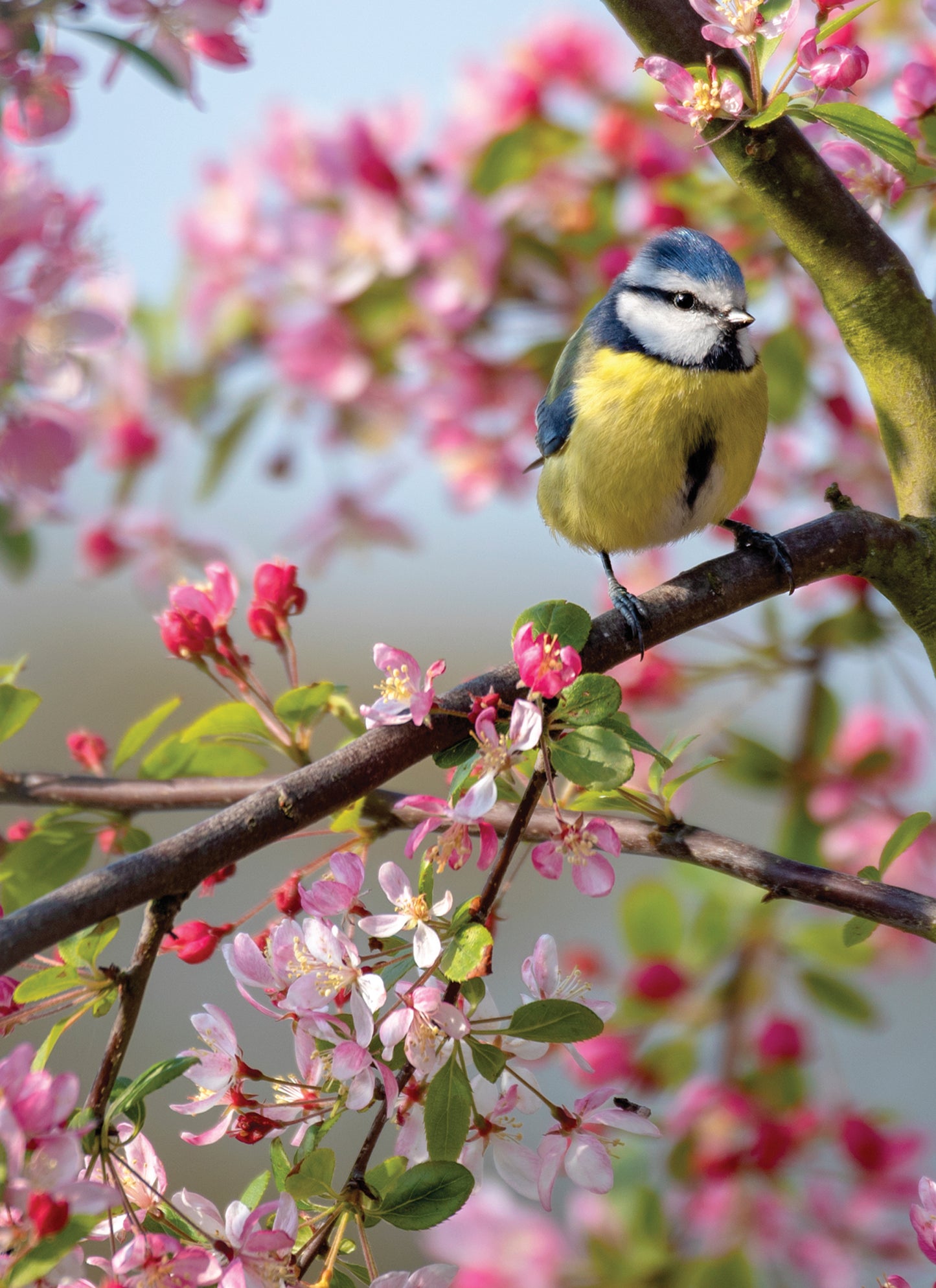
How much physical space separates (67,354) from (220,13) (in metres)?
0.22

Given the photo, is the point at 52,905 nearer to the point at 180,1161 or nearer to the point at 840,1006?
the point at 840,1006

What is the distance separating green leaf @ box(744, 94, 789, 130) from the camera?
0.49 m

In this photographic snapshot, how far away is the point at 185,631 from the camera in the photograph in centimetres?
58

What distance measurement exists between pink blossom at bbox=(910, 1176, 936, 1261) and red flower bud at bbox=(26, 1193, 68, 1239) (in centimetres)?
32

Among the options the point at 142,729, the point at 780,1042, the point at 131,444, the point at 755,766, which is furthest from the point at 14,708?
the point at 131,444

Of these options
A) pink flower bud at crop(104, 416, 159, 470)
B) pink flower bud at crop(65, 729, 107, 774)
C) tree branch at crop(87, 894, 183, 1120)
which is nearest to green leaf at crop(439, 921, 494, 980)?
tree branch at crop(87, 894, 183, 1120)

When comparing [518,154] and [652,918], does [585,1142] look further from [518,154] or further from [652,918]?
[518,154]

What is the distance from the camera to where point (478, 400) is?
1.24 meters

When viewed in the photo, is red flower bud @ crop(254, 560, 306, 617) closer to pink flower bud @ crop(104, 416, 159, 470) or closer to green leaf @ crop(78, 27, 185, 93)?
green leaf @ crop(78, 27, 185, 93)

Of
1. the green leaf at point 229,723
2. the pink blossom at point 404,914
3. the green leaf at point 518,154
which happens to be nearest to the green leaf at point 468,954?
the pink blossom at point 404,914

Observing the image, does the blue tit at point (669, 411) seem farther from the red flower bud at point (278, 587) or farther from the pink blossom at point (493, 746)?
the pink blossom at point (493, 746)


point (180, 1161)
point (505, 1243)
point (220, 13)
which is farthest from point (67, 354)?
point (180, 1161)

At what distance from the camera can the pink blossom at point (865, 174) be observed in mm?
621

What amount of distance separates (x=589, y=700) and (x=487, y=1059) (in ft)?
0.47
